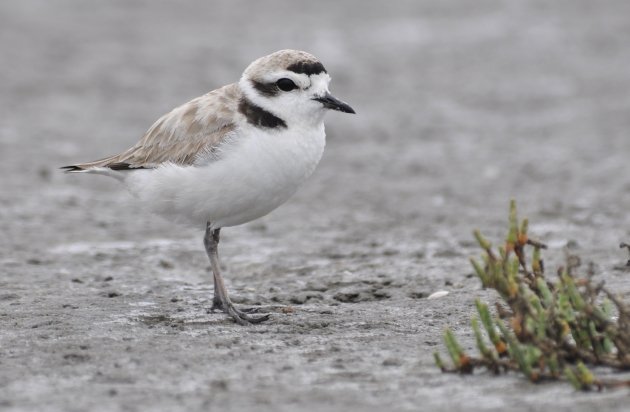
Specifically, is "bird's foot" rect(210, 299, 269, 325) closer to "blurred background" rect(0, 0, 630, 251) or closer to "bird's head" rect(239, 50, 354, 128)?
"bird's head" rect(239, 50, 354, 128)

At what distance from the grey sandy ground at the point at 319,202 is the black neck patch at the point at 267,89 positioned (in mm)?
1378

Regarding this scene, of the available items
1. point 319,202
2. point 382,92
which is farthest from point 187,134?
point 382,92

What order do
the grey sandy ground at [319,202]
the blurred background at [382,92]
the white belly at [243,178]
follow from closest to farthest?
the grey sandy ground at [319,202] → the white belly at [243,178] → the blurred background at [382,92]

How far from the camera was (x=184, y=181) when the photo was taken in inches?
266

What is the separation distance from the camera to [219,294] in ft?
22.9

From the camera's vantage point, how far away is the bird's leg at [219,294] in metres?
6.70

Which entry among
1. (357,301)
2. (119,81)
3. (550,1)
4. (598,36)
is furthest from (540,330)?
(550,1)

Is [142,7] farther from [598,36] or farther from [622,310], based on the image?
[622,310]

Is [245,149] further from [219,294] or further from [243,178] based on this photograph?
[219,294]

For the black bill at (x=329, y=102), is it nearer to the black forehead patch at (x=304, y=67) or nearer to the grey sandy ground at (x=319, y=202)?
the black forehead patch at (x=304, y=67)

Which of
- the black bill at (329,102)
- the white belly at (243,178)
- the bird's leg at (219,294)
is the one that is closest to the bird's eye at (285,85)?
the black bill at (329,102)

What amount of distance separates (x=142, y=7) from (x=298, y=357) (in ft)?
49.1

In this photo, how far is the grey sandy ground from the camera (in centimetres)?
552

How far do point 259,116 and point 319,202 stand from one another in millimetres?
4285
